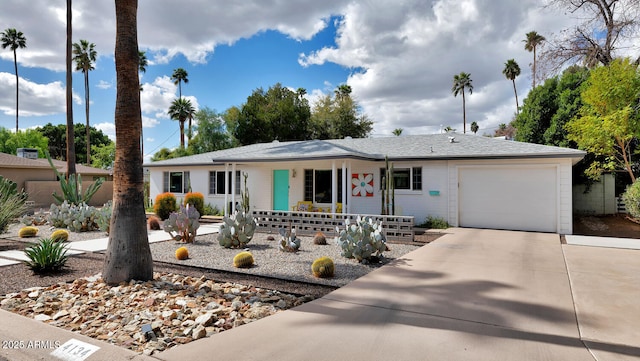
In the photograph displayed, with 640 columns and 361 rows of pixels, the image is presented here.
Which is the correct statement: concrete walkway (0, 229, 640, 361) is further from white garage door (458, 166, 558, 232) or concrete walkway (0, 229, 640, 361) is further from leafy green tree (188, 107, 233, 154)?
leafy green tree (188, 107, 233, 154)

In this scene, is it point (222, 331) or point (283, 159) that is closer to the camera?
point (222, 331)

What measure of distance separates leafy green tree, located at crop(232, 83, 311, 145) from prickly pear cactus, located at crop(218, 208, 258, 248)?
2500 centimetres

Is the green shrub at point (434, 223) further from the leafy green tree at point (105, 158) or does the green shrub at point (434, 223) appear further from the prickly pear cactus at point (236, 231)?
the leafy green tree at point (105, 158)

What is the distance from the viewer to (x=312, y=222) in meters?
12.2

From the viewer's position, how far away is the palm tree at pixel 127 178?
5715 mm

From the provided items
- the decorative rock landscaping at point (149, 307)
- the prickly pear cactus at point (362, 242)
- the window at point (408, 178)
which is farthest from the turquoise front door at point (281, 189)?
the decorative rock landscaping at point (149, 307)

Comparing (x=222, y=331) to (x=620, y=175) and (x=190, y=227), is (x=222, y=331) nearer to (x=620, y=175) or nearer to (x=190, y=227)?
(x=190, y=227)

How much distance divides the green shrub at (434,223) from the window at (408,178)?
1.30 m

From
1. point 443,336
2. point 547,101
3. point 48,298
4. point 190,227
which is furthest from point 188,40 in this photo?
point 547,101

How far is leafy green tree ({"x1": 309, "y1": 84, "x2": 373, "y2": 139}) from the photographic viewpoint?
3575 centimetres

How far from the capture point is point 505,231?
12.2 metres

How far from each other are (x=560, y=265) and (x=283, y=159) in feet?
32.1

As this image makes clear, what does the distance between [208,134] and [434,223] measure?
1030 inches

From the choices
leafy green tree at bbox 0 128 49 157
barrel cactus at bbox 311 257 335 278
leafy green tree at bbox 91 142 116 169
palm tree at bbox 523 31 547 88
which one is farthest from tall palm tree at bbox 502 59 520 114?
leafy green tree at bbox 0 128 49 157
